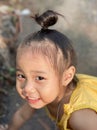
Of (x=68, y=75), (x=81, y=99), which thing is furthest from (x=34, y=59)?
(x=81, y=99)

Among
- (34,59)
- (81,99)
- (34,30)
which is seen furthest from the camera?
(34,30)

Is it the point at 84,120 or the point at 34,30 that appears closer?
the point at 84,120

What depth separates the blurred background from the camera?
3.72m

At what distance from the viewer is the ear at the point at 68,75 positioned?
2533 mm

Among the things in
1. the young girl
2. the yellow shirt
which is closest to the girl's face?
the young girl

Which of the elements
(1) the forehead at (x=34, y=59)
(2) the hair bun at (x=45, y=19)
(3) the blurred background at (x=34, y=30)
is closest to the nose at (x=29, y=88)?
(1) the forehead at (x=34, y=59)

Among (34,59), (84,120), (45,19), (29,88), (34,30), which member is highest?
(45,19)

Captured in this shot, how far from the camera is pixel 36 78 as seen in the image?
243 cm

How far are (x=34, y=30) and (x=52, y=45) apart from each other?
273 centimetres

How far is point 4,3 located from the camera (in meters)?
5.67

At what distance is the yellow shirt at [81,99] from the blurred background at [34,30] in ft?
2.84

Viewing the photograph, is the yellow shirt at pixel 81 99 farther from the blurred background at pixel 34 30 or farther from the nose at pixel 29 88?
the blurred background at pixel 34 30

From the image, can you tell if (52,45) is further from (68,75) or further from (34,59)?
(68,75)

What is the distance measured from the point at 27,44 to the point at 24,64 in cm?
12
